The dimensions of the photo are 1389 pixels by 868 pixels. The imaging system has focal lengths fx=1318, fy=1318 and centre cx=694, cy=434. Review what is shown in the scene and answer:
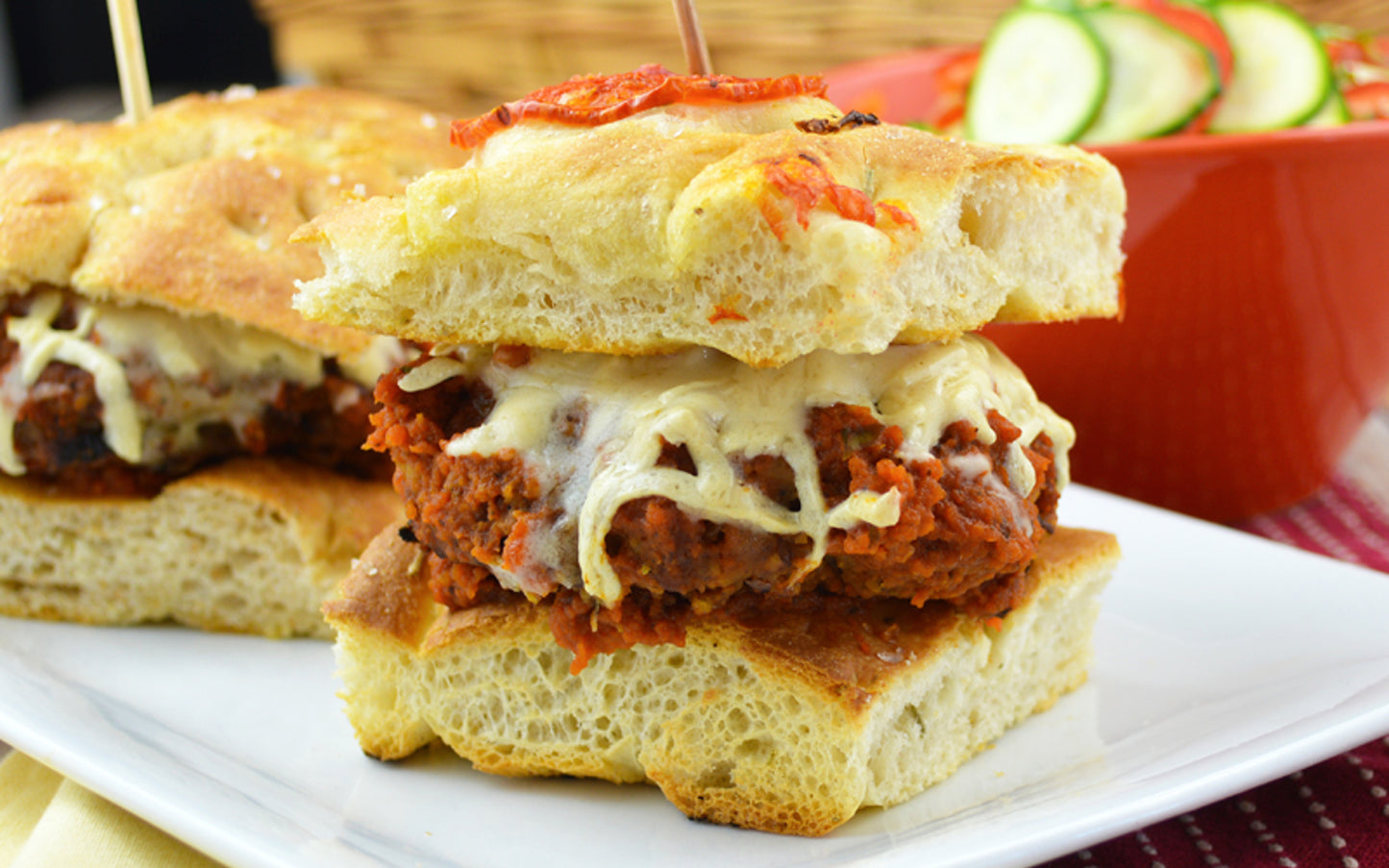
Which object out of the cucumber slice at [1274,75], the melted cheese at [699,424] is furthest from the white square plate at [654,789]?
the cucumber slice at [1274,75]

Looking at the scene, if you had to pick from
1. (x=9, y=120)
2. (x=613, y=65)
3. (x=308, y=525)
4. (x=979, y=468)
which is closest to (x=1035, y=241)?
(x=979, y=468)

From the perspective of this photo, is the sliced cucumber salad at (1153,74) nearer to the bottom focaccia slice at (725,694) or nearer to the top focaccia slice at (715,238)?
the top focaccia slice at (715,238)

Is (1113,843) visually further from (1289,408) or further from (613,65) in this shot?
(613,65)

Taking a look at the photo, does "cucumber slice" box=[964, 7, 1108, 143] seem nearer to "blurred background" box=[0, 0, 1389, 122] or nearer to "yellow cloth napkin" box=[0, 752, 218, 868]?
"blurred background" box=[0, 0, 1389, 122]

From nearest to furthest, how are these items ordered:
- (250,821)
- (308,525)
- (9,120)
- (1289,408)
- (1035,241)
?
(250,821), (1035,241), (308,525), (1289,408), (9,120)

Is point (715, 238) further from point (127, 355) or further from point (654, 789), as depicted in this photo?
point (127, 355)
